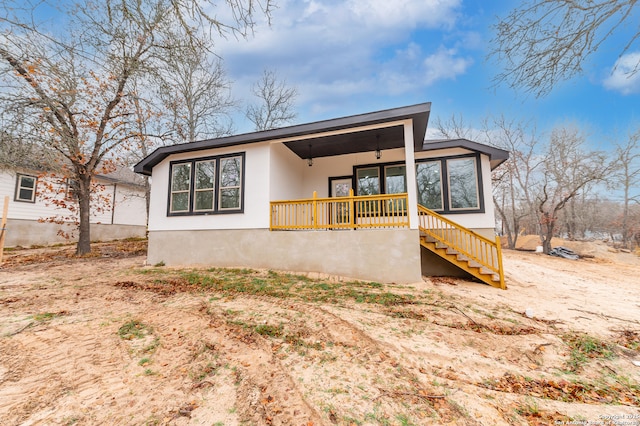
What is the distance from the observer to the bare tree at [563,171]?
1393 centimetres

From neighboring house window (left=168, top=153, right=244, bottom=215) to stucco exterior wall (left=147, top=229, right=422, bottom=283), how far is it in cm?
79

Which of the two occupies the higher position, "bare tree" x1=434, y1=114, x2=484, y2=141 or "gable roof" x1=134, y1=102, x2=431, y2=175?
"bare tree" x1=434, y1=114, x2=484, y2=141

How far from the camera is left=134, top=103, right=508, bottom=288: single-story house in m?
6.37

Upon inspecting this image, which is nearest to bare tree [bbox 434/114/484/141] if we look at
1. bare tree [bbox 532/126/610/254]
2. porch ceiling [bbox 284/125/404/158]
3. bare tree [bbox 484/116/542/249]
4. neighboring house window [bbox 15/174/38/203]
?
bare tree [bbox 484/116/542/249]

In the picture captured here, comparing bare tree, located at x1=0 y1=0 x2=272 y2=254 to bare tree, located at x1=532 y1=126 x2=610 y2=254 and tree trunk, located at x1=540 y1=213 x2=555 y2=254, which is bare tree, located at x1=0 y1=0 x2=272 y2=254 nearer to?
tree trunk, located at x1=540 y1=213 x2=555 y2=254

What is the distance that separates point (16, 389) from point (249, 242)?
5.45m

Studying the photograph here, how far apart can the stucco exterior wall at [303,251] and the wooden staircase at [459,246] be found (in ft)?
3.52

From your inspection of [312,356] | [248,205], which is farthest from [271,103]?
[312,356]

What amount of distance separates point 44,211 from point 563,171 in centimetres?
2882

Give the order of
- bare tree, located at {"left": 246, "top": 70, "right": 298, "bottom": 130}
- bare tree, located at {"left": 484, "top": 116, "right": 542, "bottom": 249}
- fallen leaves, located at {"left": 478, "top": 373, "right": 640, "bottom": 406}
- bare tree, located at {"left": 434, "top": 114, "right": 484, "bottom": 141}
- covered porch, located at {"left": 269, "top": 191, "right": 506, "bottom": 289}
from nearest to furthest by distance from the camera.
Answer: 1. fallen leaves, located at {"left": 478, "top": 373, "right": 640, "bottom": 406}
2. covered porch, located at {"left": 269, "top": 191, "right": 506, "bottom": 289}
3. bare tree, located at {"left": 484, "top": 116, "right": 542, "bottom": 249}
4. bare tree, located at {"left": 246, "top": 70, "right": 298, "bottom": 130}
5. bare tree, located at {"left": 434, "top": 114, "right": 484, "bottom": 141}

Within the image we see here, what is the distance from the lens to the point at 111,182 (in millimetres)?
15492

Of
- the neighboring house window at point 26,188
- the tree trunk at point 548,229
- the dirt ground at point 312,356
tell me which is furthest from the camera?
the tree trunk at point 548,229

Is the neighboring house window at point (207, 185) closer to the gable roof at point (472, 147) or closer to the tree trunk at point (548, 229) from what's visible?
the gable roof at point (472, 147)

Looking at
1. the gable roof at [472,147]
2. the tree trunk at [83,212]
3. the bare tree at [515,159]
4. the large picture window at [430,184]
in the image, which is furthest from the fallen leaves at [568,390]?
the bare tree at [515,159]
